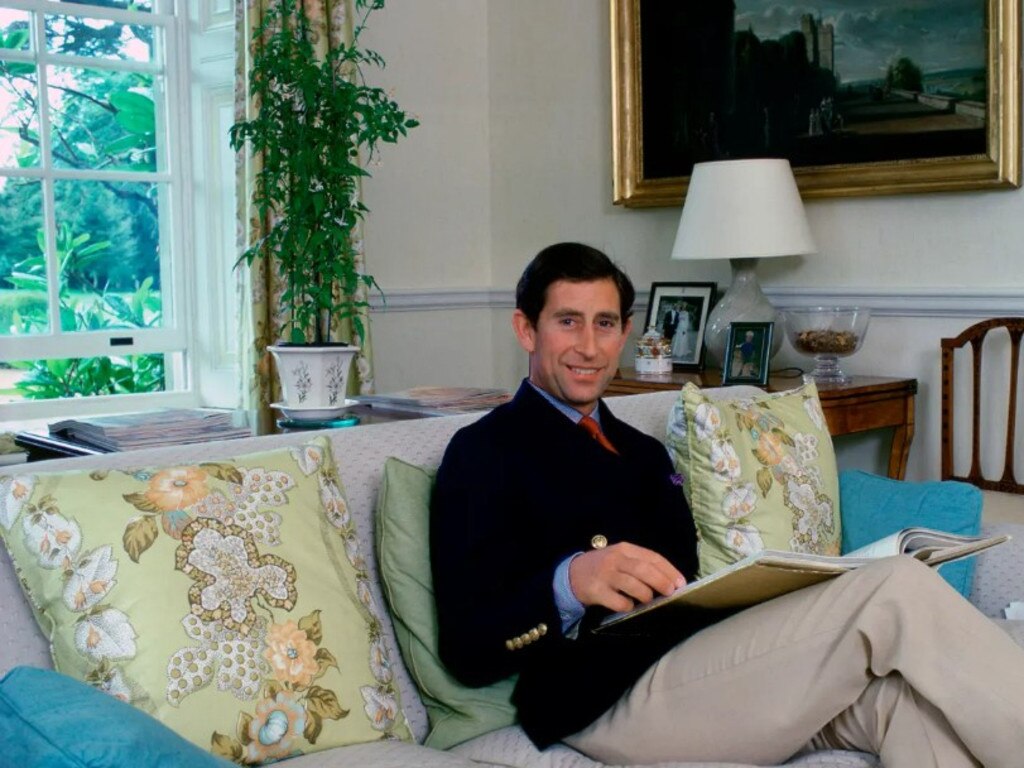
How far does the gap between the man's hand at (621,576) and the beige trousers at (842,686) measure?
0.15m

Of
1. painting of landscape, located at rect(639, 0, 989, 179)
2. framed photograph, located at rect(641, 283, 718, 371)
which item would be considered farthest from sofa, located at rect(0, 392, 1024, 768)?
framed photograph, located at rect(641, 283, 718, 371)

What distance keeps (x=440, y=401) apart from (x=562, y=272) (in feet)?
2.58

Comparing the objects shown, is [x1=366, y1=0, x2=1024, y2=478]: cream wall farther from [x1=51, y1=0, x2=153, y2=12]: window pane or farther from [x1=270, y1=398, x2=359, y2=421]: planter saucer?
[x1=270, y1=398, x2=359, y2=421]: planter saucer

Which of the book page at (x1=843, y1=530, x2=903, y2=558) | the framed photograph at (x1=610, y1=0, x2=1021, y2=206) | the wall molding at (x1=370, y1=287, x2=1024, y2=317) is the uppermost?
the framed photograph at (x1=610, y1=0, x2=1021, y2=206)

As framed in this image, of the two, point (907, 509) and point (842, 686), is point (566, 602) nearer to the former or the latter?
point (842, 686)

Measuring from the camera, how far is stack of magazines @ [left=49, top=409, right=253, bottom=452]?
2482 mm

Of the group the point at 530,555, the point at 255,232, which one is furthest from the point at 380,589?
the point at 255,232

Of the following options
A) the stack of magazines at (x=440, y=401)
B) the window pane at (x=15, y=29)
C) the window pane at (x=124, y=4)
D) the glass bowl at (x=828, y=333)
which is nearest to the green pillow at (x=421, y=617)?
the stack of magazines at (x=440, y=401)

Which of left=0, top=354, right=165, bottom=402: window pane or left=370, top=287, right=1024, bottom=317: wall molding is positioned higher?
left=370, top=287, right=1024, bottom=317: wall molding

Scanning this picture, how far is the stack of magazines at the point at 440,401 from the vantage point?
2.79 metres

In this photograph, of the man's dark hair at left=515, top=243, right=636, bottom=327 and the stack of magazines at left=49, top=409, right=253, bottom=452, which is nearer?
the man's dark hair at left=515, top=243, right=636, bottom=327

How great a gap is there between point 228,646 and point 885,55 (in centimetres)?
276

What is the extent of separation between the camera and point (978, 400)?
3393 mm

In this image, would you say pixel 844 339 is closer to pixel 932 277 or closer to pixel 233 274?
pixel 932 277
